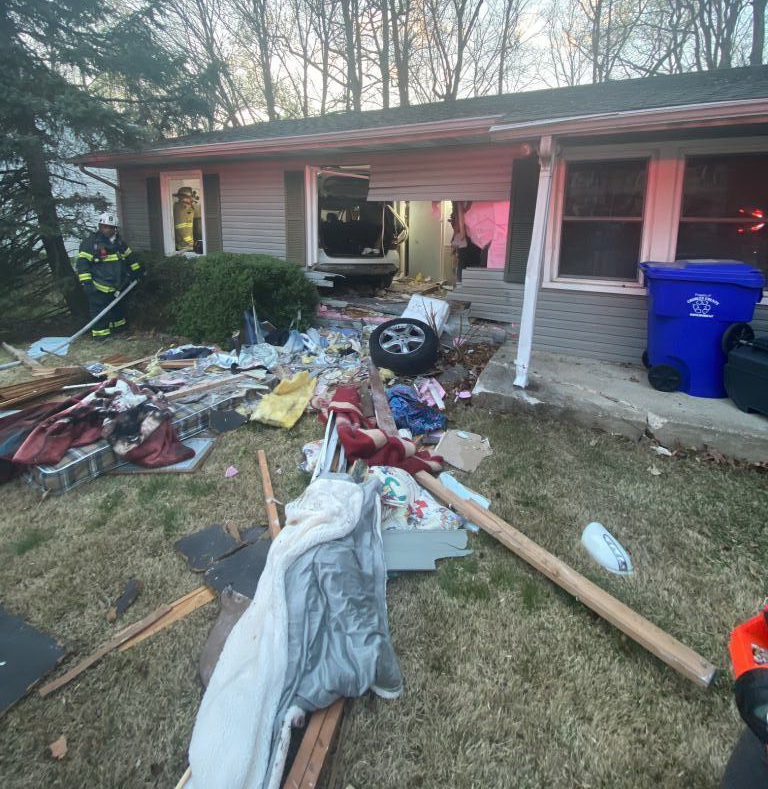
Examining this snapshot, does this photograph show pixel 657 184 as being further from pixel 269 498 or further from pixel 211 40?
pixel 211 40

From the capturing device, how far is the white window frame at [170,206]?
969cm

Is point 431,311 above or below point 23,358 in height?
above

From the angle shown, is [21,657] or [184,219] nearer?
[21,657]

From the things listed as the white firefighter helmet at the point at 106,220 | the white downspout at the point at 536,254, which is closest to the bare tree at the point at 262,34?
the white firefighter helmet at the point at 106,220

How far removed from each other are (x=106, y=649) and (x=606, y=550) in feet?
8.69

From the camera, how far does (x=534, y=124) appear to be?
15.7ft

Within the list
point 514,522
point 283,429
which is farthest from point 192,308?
point 514,522

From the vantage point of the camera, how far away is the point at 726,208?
5531 mm

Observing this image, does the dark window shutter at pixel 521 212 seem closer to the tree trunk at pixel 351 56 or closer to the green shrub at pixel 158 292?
the green shrub at pixel 158 292

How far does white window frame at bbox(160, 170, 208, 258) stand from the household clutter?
4628mm

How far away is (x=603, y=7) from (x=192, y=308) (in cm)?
1943

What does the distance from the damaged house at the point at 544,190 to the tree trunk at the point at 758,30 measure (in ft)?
37.8

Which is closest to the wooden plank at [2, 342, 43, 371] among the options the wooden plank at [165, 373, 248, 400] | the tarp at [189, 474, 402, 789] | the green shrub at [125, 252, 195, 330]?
the green shrub at [125, 252, 195, 330]

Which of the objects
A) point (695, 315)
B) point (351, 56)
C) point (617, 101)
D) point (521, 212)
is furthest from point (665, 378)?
point (351, 56)
